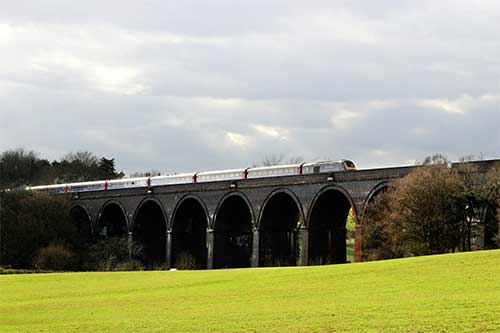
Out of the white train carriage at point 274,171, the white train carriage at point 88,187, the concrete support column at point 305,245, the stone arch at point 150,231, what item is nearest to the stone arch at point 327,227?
the concrete support column at point 305,245

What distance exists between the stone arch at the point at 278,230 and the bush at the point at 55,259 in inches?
714

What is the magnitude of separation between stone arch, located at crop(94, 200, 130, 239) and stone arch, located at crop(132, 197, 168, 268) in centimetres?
330

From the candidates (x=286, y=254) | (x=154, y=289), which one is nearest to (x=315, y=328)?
(x=154, y=289)

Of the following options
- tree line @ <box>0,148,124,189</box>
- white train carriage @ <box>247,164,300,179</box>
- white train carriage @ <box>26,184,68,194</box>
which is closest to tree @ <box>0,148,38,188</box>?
tree line @ <box>0,148,124,189</box>

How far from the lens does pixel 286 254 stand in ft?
226

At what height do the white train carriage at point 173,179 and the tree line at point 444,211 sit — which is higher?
the white train carriage at point 173,179

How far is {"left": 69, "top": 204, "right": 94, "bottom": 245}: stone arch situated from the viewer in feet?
289

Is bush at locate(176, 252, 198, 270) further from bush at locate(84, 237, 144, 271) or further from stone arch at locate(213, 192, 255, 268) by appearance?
stone arch at locate(213, 192, 255, 268)

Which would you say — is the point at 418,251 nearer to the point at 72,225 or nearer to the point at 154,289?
the point at 154,289

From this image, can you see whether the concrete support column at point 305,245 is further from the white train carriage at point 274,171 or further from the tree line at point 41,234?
the tree line at point 41,234

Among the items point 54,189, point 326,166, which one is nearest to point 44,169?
point 54,189

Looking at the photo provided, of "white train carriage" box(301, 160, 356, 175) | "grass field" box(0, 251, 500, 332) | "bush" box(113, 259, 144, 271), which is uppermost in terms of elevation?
"white train carriage" box(301, 160, 356, 175)

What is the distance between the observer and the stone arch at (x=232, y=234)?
72312 mm

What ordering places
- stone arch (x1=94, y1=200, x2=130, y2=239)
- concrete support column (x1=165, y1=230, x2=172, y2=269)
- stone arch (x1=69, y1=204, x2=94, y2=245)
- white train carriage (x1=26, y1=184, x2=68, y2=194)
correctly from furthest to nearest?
white train carriage (x1=26, y1=184, x2=68, y2=194) → stone arch (x1=69, y1=204, x2=94, y2=245) → stone arch (x1=94, y1=200, x2=130, y2=239) → concrete support column (x1=165, y1=230, x2=172, y2=269)
